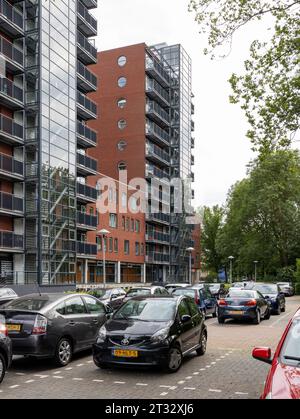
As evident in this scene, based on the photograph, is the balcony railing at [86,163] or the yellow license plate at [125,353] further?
the balcony railing at [86,163]

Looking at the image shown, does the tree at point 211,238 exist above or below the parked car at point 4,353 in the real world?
above

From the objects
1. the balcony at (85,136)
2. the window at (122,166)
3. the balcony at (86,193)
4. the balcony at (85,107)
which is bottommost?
the balcony at (86,193)

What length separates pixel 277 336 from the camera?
1605 centimetres

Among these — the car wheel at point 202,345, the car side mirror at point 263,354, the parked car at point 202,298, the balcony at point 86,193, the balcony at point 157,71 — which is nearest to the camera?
the car side mirror at point 263,354

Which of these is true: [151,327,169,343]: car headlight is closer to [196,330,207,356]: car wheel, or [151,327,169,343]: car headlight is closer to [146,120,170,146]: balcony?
[196,330,207,356]: car wheel

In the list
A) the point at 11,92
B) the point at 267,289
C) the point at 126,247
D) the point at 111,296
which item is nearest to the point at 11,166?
the point at 11,92

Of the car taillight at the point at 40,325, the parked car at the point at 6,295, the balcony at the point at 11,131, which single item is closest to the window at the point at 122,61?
the balcony at the point at 11,131

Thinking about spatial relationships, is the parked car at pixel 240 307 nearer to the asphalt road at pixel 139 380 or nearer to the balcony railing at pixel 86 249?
the asphalt road at pixel 139 380

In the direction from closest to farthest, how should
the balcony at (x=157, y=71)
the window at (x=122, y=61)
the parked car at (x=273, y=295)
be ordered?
the parked car at (x=273, y=295) → the window at (x=122, y=61) → the balcony at (x=157, y=71)

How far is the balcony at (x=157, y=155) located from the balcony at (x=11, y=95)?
86.7ft

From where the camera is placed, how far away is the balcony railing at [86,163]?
1645 inches

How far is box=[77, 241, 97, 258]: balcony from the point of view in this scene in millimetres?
40500
